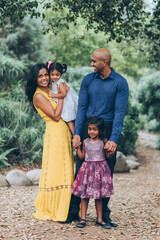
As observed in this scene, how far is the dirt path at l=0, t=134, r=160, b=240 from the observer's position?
375 centimetres

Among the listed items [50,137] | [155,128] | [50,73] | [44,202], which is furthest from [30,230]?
[155,128]

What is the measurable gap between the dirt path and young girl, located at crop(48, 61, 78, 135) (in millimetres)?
1224

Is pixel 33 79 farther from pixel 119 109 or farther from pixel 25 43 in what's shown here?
pixel 25 43

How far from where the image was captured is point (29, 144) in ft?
30.7

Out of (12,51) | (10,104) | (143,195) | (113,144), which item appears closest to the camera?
(113,144)

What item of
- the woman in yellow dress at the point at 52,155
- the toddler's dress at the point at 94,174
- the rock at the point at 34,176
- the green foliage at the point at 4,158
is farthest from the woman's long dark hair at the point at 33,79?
the green foliage at the point at 4,158

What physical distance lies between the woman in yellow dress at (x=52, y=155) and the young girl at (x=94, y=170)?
0.95 ft

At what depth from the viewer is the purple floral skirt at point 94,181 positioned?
3781 mm

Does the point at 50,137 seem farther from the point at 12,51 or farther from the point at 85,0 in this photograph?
the point at 12,51

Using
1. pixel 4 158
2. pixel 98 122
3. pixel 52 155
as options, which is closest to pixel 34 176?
pixel 4 158

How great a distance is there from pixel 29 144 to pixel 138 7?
17.6ft

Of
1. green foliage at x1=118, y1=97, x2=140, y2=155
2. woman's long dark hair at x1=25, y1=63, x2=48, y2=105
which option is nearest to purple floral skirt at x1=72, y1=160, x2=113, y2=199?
woman's long dark hair at x1=25, y1=63, x2=48, y2=105

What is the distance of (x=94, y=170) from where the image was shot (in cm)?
382

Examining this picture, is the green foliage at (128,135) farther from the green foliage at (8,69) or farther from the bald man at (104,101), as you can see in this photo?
the bald man at (104,101)
